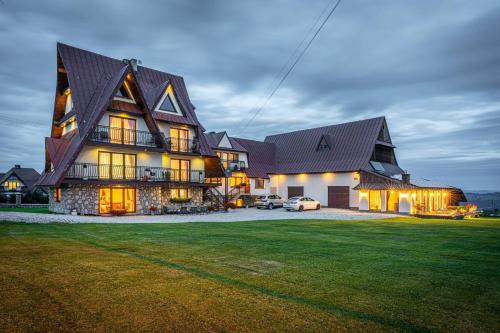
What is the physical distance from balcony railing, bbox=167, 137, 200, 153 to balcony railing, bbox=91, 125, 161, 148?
1643 mm

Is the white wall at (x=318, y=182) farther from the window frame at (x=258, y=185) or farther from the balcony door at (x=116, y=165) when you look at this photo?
the balcony door at (x=116, y=165)

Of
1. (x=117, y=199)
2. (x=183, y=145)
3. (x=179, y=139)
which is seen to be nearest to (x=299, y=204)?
(x=183, y=145)

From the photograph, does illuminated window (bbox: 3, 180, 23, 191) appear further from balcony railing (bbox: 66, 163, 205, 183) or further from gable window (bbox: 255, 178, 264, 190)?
balcony railing (bbox: 66, 163, 205, 183)

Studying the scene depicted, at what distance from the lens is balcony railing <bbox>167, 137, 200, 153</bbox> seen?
1082 inches

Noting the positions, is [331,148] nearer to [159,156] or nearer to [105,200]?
[159,156]

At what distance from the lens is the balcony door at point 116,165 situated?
2347 centimetres

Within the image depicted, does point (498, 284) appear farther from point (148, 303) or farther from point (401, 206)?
point (401, 206)

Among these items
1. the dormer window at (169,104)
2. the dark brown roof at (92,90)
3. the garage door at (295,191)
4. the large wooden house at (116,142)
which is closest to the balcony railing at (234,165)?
the garage door at (295,191)

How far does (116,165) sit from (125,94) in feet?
18.4

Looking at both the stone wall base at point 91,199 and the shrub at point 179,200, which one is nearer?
the stone wall base at point 91,199

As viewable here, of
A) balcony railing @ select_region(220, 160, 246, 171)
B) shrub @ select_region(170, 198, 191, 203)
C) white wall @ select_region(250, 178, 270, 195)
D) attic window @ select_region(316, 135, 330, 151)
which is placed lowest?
shrub @ select_region(170, 198, 191, 203)

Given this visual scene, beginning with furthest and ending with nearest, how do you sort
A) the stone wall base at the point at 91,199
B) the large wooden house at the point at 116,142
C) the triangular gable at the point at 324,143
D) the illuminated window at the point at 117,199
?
the triangular gable at the point at 324,143, the illuminated window at the point at 117,199, the large wooden house at the point at 116,142, the stone wall base at the point at 91,199

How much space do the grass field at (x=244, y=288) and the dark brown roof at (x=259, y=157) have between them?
101 ft

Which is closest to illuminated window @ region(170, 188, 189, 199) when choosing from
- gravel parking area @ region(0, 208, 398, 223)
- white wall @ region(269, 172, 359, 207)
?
gravel parking area @ region(0, 208, 398, 223)
